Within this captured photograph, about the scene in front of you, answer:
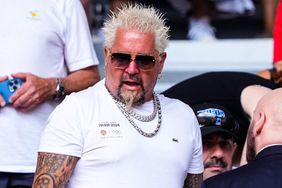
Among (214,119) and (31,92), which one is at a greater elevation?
(31,92)

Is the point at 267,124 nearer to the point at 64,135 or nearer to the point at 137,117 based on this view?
the point at 137,117

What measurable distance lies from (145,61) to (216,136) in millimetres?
860

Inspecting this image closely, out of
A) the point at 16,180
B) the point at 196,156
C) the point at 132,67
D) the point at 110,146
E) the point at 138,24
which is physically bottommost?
the point at 16,180

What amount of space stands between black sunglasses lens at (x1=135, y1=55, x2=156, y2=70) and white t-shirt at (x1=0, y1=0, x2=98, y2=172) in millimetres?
731

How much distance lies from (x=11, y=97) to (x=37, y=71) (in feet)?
0.56

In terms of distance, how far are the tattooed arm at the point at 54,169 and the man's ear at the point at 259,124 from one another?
0.63m

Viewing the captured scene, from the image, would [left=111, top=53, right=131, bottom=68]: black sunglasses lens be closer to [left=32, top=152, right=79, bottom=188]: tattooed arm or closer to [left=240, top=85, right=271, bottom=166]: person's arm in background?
[left=32, top=152, right=79, bottom=188]: tattooed arm

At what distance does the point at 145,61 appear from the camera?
3162mm

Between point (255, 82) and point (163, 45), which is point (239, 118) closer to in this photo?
point (255, 82)

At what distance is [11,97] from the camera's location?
369cm

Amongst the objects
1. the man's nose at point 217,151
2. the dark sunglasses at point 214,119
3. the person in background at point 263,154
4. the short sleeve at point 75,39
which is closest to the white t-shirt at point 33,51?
the short sleeve at point 75,39

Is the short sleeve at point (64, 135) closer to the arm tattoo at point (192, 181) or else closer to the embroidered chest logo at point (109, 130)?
the embroidered chest logo at point (109, 130)

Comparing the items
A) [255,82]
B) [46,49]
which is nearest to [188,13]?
[255,82]

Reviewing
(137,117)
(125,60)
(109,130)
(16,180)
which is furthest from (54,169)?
(16,180)
